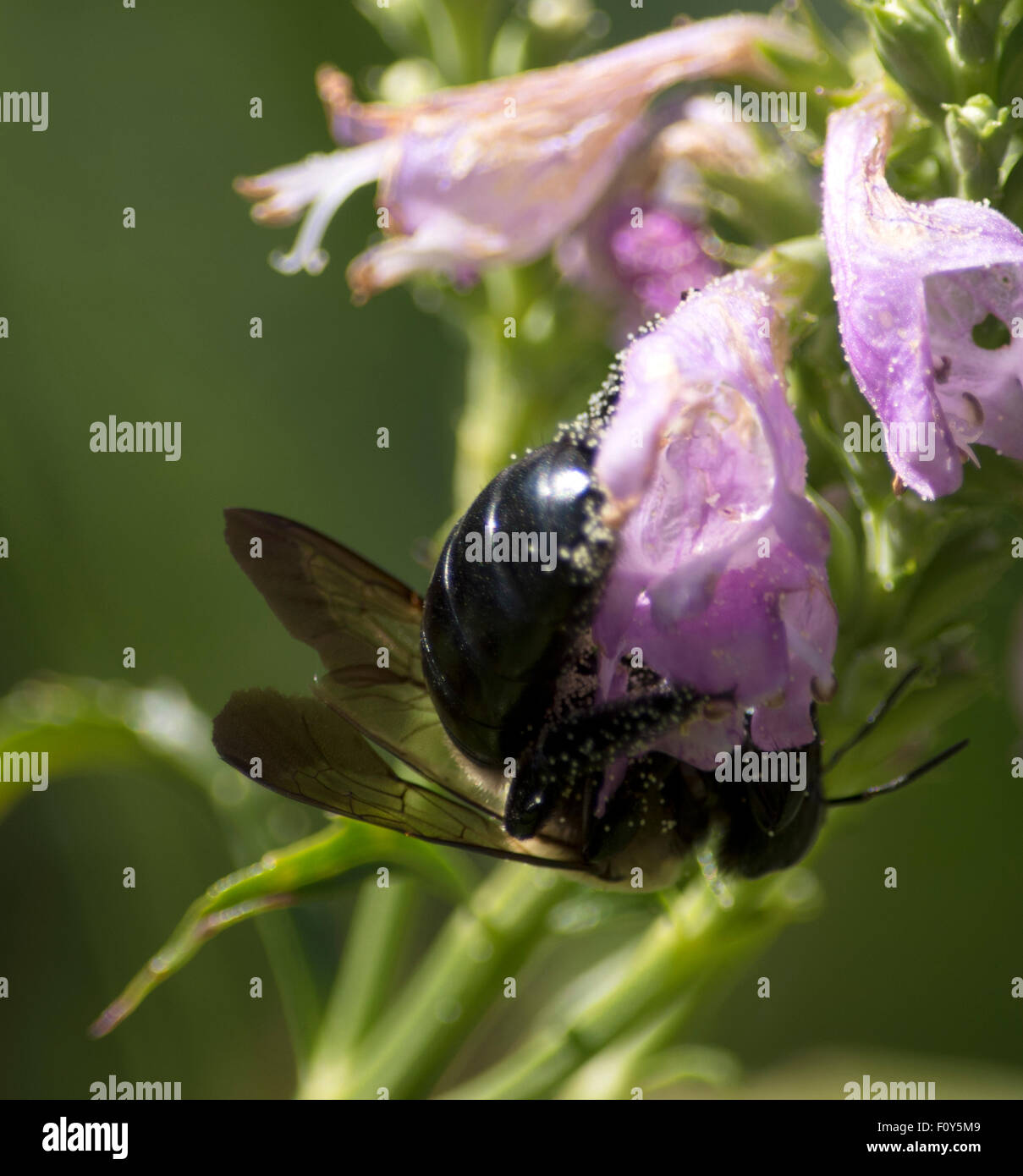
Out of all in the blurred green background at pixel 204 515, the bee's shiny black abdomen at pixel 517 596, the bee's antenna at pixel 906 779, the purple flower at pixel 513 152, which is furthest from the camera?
the blurred green background at pixel 204 515

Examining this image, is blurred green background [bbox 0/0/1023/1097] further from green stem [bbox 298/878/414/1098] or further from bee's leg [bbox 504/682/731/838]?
bee's leg [bbox 504/682/731/838]

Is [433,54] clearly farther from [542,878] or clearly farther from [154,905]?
[154,905]

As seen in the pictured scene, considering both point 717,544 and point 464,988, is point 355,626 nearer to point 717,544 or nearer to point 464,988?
point 717,544

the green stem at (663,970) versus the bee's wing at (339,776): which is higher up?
the bee's wing at (339,776)

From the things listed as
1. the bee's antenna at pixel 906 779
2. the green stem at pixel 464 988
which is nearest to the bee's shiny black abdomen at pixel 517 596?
the bee's antenna at pixel 906 779

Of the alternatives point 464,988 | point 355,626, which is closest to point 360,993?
point 464,988

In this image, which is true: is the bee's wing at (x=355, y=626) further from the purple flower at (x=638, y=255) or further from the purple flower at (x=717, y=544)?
the purple flower at (x=638, y=255)
